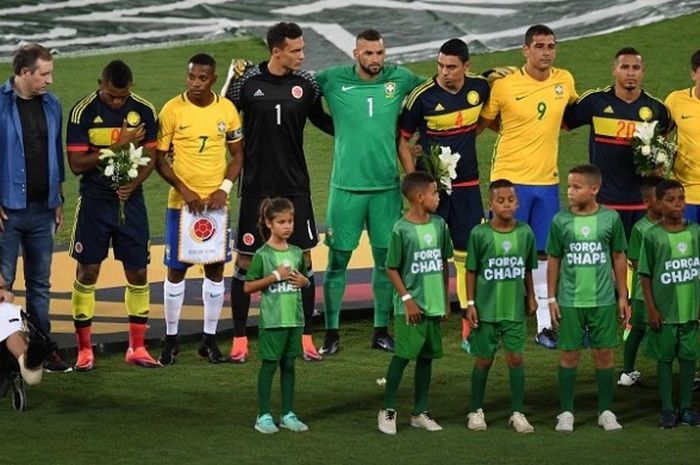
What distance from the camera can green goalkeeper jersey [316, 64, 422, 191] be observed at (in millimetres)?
13695

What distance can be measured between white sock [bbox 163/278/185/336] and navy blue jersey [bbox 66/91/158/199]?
0.85 meters

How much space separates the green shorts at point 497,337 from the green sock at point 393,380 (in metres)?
0.50

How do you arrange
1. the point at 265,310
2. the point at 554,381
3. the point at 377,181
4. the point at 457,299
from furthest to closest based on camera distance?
1. the point at 457,299
2. the point at 377,181
3. the point at 554,381
4. the point at 265,310

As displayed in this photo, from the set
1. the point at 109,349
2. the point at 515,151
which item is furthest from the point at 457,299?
the point at 109,349

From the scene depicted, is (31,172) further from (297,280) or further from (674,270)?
(674,270)

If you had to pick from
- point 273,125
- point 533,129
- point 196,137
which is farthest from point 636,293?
point 196,137

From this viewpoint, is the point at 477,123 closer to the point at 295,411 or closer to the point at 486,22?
the point at 295,411

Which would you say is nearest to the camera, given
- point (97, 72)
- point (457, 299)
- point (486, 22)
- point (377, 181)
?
point (377, 181)

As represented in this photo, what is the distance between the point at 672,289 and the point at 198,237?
3.67 meters

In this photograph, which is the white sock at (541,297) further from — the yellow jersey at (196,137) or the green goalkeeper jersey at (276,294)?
the green goalkeeper jersey at (276,294)

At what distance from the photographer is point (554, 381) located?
42.4 ft

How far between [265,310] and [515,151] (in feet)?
10.4

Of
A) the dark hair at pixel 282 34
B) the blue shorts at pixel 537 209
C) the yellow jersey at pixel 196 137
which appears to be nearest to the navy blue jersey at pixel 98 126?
the yellow jersey at pixel 196 137

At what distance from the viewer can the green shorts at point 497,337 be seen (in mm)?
11711
